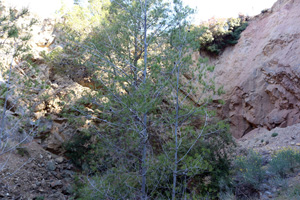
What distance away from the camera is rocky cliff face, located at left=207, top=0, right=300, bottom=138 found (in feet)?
46.7

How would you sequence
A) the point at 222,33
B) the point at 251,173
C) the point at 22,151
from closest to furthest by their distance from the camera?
the point at 251,173 → the point at 22,151 → the point at 222,33

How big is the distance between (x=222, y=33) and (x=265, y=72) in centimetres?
521

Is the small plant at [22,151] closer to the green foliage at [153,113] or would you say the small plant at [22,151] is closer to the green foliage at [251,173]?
the green foliage at [153,113]

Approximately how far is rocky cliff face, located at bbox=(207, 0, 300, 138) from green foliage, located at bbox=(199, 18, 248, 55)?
1.62 ft

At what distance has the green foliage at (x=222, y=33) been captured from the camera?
1909 cm

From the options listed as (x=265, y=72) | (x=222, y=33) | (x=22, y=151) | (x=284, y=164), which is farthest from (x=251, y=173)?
(x=222, y=33)

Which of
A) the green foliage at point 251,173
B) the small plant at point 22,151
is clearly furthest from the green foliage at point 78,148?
the green foliage at point 251,173

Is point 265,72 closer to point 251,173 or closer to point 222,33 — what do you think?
point 222,33

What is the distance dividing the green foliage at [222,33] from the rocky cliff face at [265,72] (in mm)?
494

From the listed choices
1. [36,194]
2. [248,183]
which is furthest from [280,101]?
[36,194]

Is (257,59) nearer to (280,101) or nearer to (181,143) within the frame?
(280,101)

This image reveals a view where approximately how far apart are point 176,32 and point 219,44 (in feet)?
45.0

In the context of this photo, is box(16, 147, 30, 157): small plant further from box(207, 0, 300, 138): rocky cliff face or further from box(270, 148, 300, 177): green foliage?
box(207, 0, 300, 138): rocky cliff face

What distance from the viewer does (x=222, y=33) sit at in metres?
19.0
